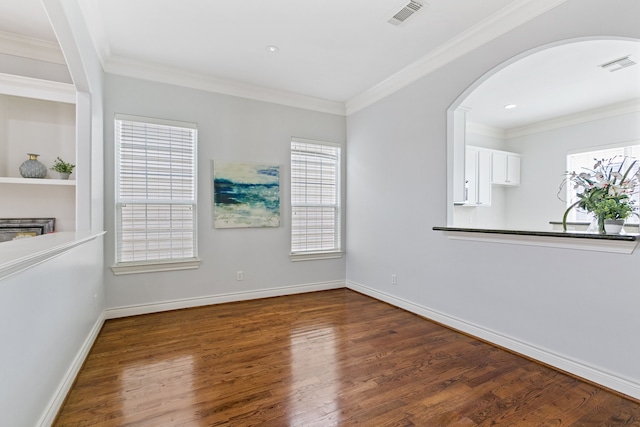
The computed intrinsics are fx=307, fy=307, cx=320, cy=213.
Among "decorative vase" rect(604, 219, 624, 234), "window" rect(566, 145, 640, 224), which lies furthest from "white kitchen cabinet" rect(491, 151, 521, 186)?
"decorative vase" rect(604, 219, 624, 234)

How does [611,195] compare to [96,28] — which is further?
[96,28]

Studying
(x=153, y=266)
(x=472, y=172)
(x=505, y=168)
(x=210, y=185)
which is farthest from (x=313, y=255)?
(x=505, y=168)

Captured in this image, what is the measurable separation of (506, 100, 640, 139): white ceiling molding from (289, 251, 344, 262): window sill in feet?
13.9

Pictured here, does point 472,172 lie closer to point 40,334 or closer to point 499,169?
point 499,169

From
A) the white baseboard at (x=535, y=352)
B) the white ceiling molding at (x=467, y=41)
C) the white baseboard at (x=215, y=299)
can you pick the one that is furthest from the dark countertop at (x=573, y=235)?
the white baseboard at (x=215, y=299)

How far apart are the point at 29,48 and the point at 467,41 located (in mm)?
4199

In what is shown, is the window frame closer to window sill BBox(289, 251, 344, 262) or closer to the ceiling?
window sill BBox(289, 251, 344, 262)

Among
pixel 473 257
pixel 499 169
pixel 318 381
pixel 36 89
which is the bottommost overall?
pixel 318 381

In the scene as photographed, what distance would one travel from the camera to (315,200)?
4.58 m

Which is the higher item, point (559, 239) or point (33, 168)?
point (33, 168)

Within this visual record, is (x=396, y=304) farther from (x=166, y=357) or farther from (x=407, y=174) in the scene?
(x=166, y=357)

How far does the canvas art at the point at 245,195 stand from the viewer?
388 cm

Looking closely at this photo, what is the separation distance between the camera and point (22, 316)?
1355 millimetres

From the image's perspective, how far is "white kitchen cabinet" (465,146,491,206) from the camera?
5.19m
